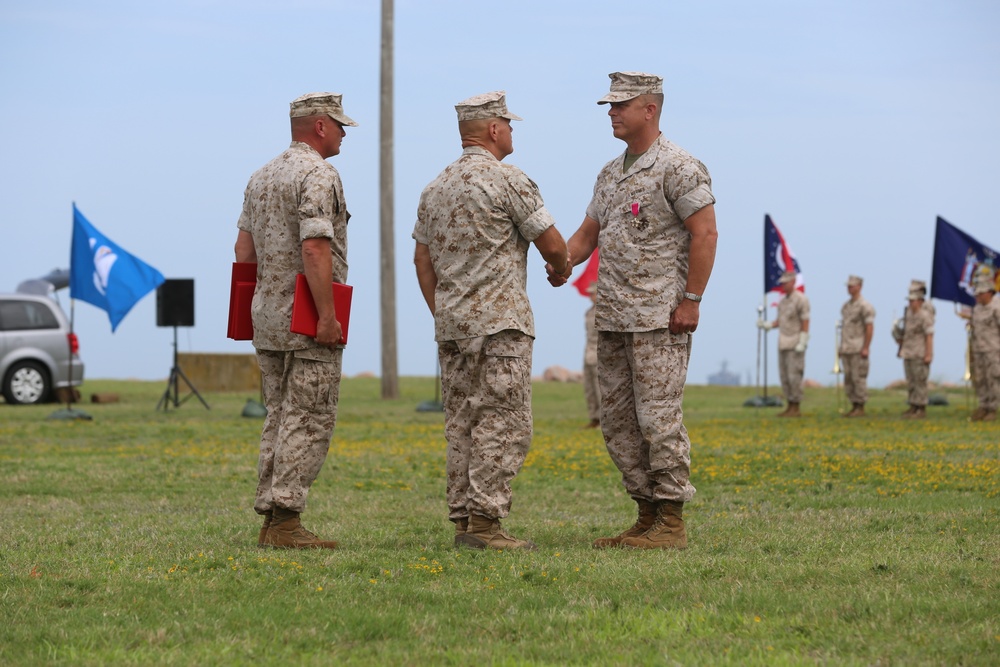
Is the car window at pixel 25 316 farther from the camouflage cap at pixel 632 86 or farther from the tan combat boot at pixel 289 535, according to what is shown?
the camouflage cap at pixel 632 86

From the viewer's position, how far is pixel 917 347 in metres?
23.0

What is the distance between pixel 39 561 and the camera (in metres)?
6.89

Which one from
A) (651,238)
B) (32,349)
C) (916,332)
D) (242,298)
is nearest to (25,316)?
(32,349)

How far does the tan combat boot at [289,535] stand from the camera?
24.3 feet

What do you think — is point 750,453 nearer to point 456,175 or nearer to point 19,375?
point 456,175

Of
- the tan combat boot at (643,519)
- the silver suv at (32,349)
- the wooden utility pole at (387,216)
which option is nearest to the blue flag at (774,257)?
the wooden utility pole at (387,216)

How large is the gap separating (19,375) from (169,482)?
15222mm

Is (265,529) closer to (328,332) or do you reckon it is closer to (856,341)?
(328,332)

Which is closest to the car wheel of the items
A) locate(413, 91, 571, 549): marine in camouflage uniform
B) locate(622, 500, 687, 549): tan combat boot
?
locate(413, 91, 571, 549): marine in camouflage uniform

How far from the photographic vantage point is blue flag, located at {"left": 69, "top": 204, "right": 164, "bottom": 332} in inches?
941

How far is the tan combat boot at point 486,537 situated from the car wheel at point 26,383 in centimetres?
2011

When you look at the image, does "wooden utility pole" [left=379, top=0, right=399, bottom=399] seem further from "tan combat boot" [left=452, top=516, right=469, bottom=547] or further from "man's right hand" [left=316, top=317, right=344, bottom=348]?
"man's right hand" [left=316, top=317, right=344, bottom=348]

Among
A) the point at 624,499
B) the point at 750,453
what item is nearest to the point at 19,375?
the point at 750,453

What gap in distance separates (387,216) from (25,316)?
23.8ft
